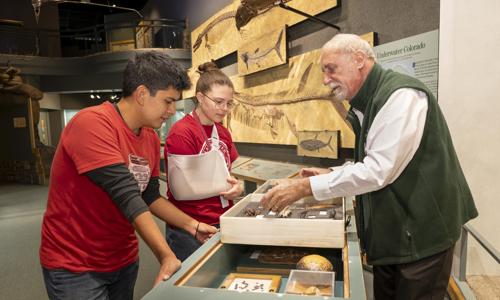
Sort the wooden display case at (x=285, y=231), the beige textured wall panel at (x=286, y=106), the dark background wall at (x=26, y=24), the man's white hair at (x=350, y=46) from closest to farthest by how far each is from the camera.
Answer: the wooden display case at (x=285, y=231), the man's white hair at (x=350, y=46), the beige textured wall panel at (x=286, y=106), the dark background wall at (x=26, y=24)

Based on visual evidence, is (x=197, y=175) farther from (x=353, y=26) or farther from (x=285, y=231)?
(x=353, y=26)

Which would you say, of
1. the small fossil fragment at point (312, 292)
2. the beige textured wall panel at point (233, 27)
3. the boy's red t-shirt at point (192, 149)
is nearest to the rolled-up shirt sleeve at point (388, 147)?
the small fossil fragment at point (312, 292)

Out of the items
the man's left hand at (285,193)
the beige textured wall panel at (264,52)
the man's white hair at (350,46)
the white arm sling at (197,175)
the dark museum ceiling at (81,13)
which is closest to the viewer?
the man's left hand at (285,193)

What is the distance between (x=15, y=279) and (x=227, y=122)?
3.69m

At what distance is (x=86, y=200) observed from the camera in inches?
49.2

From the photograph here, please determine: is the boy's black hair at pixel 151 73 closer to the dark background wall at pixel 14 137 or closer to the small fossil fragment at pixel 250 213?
the small fossil fragment at pixel 250 213

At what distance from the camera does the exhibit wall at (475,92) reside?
240cm

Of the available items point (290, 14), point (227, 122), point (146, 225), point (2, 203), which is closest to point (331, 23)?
point (290, 14)

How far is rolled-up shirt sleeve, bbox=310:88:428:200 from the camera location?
1258mm

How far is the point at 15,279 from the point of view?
3.65 m

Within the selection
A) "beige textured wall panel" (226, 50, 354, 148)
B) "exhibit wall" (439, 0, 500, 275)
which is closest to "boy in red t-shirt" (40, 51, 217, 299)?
"exhibit wall" (439, 0, 500, 275)

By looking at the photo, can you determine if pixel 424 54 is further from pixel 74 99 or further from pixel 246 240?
pixel 74 99

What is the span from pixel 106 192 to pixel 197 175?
0.58 metres

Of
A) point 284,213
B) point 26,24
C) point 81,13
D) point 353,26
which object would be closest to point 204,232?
point 284,213
